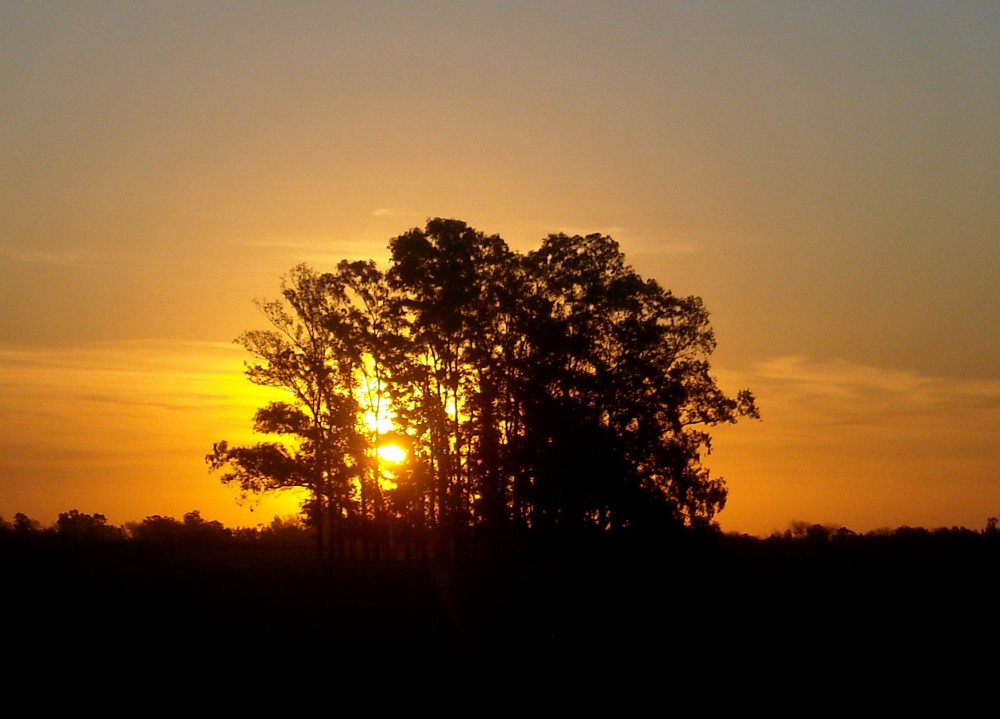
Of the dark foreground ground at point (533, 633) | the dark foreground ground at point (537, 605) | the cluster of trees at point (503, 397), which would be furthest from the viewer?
the cluster of trees at point (503, 397)

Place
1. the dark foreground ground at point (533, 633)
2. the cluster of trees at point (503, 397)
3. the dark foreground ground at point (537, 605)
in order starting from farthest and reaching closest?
the cluster of trees at point (503, 397) → the dark foreground ground at point (537, 605) → the dark foreground ground at point (533, 633)

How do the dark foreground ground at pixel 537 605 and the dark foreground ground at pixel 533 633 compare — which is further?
the dark foreground ground at pixel 537 605

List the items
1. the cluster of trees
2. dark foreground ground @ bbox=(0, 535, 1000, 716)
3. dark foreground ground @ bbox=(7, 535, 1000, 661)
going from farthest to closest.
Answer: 1. the cluster of trees
2. dark foreground ground @ bbox=(7, 535, 1000, 661)
3. dark foreground ground @ bbox=(0, 535, 1000, 716)

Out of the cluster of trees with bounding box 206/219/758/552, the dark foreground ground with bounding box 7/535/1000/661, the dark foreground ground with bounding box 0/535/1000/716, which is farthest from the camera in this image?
the cluster of trees with bounding box 206/219/758/552

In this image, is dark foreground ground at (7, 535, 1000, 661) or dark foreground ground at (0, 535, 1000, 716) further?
dark foreground ground at (7, 535, 1000, 661)

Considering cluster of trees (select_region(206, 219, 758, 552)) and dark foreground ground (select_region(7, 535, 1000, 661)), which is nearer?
dark foreground ground (select_region(7, 535, 1000, 661))

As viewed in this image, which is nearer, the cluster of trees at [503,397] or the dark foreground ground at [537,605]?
the dark foreground ground at [537,605]

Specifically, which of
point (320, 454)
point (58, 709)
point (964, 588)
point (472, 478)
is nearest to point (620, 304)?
point (472, 478)

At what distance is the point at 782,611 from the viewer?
33031mm

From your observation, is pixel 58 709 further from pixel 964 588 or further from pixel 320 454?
pixel 320 454

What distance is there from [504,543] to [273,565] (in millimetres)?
11739

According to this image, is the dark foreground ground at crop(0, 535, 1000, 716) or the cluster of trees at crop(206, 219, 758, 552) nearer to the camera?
the dark foreground ground at crop(0, 535, 1000, 716)

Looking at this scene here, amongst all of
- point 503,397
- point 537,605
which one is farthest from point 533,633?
point 503,397

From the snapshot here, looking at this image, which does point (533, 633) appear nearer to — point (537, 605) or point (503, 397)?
point (537, 605)
